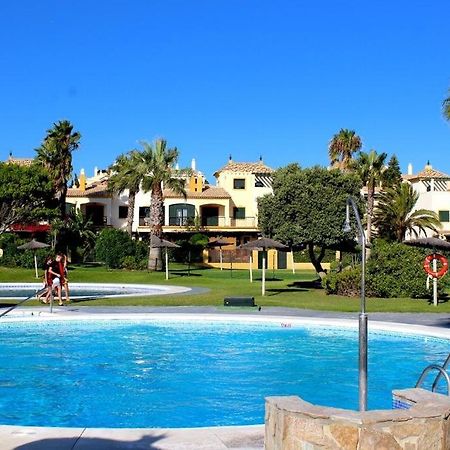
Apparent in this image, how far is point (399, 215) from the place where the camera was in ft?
187

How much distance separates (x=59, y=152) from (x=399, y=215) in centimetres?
2815

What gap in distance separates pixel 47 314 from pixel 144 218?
4600 centimetres

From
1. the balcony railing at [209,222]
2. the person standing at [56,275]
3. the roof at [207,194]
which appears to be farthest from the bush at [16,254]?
the person standing at [56,275]

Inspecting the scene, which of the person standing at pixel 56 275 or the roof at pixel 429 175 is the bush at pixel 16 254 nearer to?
the person standing at pixel 56 275

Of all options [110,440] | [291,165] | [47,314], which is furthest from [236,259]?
[110,440]

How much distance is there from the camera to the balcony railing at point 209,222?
62938mm

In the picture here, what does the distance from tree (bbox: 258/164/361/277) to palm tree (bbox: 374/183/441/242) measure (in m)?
26.8

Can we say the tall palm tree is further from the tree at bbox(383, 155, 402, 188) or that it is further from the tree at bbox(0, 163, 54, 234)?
the tree at bbox(383, 155, 402, 188)

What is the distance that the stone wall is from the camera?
4672mm

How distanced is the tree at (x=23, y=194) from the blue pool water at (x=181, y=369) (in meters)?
26.2

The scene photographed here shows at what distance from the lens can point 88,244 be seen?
57.1 metres

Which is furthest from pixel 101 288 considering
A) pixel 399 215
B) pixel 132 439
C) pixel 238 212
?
pixel 238 212

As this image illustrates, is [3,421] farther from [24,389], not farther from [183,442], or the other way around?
[183,442]

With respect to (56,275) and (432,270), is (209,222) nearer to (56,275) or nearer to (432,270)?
(432,270)
